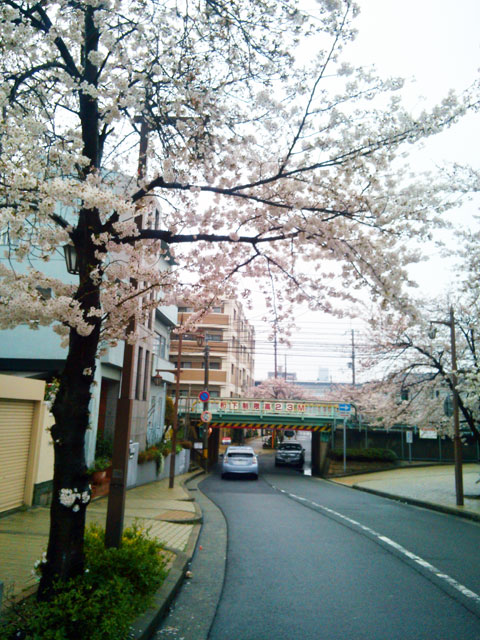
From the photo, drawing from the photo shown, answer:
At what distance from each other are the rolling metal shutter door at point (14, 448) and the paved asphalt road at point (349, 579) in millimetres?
4623

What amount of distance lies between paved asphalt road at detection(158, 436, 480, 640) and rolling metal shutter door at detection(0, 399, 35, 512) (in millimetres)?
4623

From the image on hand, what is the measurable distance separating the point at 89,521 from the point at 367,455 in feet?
92.5

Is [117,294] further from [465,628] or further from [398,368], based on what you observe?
[398,368]

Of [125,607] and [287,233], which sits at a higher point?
[287,233]

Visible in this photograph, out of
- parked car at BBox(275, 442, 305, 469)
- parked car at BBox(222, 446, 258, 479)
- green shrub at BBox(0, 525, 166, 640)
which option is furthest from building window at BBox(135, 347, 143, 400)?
parked car at BBox(275, 442, 305, 469)

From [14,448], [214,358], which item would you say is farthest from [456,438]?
[214,358]

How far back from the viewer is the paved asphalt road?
524 cm

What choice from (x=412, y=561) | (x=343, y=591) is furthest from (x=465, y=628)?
(x=412, y=561)

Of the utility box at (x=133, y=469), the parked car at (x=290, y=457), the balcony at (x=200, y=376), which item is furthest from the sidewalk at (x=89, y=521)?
the balcony at (x=200, y=376)

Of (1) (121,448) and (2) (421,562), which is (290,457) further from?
(1) (121,448)

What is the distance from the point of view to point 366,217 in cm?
676

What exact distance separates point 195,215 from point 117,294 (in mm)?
1721

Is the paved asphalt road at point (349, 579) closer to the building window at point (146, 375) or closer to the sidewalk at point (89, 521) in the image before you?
the sidewalk at point (89, 521)

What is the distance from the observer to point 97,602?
4.60 meters
